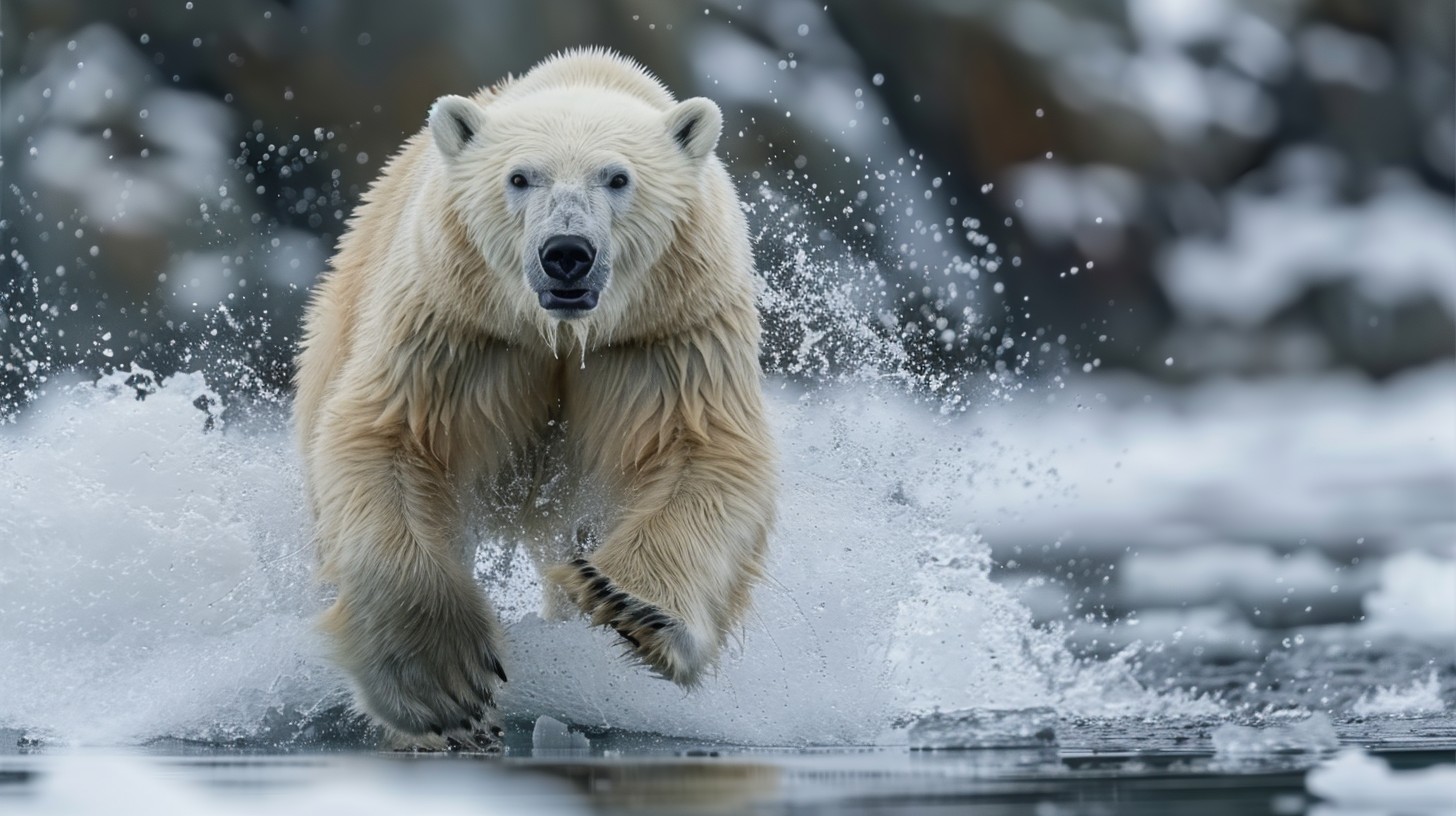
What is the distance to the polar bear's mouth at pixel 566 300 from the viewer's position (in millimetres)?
3562

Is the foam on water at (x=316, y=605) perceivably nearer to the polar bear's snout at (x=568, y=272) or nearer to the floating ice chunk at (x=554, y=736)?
the floating ice chunk at (x=554, y=736)

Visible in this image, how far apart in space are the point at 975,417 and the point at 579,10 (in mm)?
5161

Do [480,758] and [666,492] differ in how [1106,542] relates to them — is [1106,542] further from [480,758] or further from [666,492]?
[480,758]

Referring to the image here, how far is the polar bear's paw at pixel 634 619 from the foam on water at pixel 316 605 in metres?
0.41

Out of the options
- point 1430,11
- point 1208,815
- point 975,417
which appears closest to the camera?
point 1208,815

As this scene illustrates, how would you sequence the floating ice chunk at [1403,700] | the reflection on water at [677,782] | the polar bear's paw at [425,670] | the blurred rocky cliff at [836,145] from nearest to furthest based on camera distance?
the reflection on water at [677,782], the polar bear's paw at [425,670], the floating ice chunk at [1403,700], the blurred rocky cliff at [836,145]

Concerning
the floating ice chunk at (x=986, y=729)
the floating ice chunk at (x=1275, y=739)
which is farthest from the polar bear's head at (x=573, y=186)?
the floating ice chunk at (x=1275, y=739)

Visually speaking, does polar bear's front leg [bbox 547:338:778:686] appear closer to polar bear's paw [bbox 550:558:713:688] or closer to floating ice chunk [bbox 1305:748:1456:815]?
polar bear's paw [bbox 550:558:713:688]

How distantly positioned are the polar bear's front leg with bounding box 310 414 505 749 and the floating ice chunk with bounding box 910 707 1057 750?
0.96 m

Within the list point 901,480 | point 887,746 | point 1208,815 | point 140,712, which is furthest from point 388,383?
point 1208,815

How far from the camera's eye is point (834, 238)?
11.7 meters

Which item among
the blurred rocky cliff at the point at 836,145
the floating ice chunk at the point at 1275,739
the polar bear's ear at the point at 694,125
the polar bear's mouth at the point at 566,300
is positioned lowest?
the floating ice chunk at the point at 1275,739

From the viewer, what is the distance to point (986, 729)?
12.3 feet

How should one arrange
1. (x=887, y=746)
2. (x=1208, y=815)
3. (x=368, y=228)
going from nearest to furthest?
(x=1208, y=815), (x=887, y=746), (x=368, y=228)
